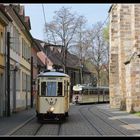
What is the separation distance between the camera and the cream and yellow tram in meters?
26.3

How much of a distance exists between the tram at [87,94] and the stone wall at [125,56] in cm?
1741

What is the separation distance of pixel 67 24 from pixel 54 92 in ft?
151

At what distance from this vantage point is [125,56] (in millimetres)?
44875

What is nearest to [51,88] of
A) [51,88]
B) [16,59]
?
[51,88]

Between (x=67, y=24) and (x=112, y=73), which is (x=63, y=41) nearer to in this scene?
(x=67, y=24)

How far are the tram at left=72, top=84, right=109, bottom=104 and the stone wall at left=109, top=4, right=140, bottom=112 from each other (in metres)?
17.4

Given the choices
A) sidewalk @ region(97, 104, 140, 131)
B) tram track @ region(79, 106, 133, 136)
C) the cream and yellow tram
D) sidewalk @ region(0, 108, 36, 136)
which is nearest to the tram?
sidewalk @ region(97, 104, 140, 131)

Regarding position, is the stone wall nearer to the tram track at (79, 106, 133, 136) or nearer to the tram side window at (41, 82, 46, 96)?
the tram track at (79, 106, 133, 136)

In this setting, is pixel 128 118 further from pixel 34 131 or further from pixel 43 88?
pixel 34 131

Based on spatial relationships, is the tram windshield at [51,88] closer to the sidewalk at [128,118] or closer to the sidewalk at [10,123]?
the sidewalk at [10,123]

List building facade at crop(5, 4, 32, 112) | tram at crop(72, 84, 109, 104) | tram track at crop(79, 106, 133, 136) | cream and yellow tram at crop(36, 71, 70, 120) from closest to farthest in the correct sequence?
tram track at crop(79, 106, 133, 136) < cream and yellow tram at crop(36, 71, 70, 120) < building facade at crop(5, 4, 32, 112) < tram at crop(72, 84, 109, 104)

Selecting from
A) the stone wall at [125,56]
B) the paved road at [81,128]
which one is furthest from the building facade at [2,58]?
the stone wall at [125,56]

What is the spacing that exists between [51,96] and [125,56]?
19.7 meters

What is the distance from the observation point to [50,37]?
7294 cm
